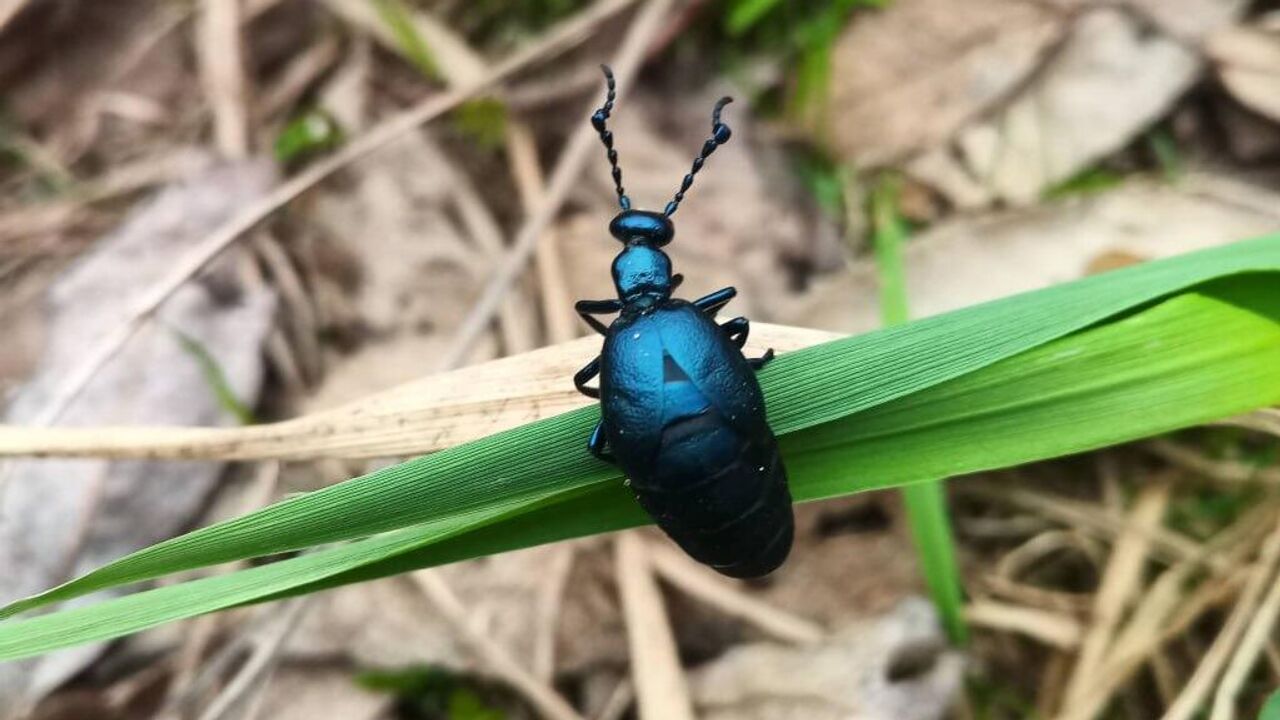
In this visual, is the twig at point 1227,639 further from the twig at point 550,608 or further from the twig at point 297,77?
the twig at point 297,77

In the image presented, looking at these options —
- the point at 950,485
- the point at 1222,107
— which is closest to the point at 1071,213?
the point at 1222,107

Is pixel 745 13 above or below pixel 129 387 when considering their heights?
above

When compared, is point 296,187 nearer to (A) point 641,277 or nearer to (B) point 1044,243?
(A) point 641,277

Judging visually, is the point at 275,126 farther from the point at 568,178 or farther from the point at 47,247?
the point at 568,178

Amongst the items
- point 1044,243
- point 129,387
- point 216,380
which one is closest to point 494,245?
point 216,380

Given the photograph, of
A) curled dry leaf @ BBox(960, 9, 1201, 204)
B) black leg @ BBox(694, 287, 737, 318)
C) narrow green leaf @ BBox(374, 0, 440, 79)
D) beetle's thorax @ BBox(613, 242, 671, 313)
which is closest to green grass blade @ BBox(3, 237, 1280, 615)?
black leg @ BBox(694, 287, 737, 318)

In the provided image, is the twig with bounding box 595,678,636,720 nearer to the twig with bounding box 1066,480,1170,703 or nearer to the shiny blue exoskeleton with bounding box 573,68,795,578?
the shiny blue exoskeleton with bounding box 573,68,795,578

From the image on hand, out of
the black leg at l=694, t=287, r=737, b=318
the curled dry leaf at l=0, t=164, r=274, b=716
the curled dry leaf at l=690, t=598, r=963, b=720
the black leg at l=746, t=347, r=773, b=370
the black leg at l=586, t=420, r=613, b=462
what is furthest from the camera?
the curled dry leaf at l=0, t=164, r=274, b=716
